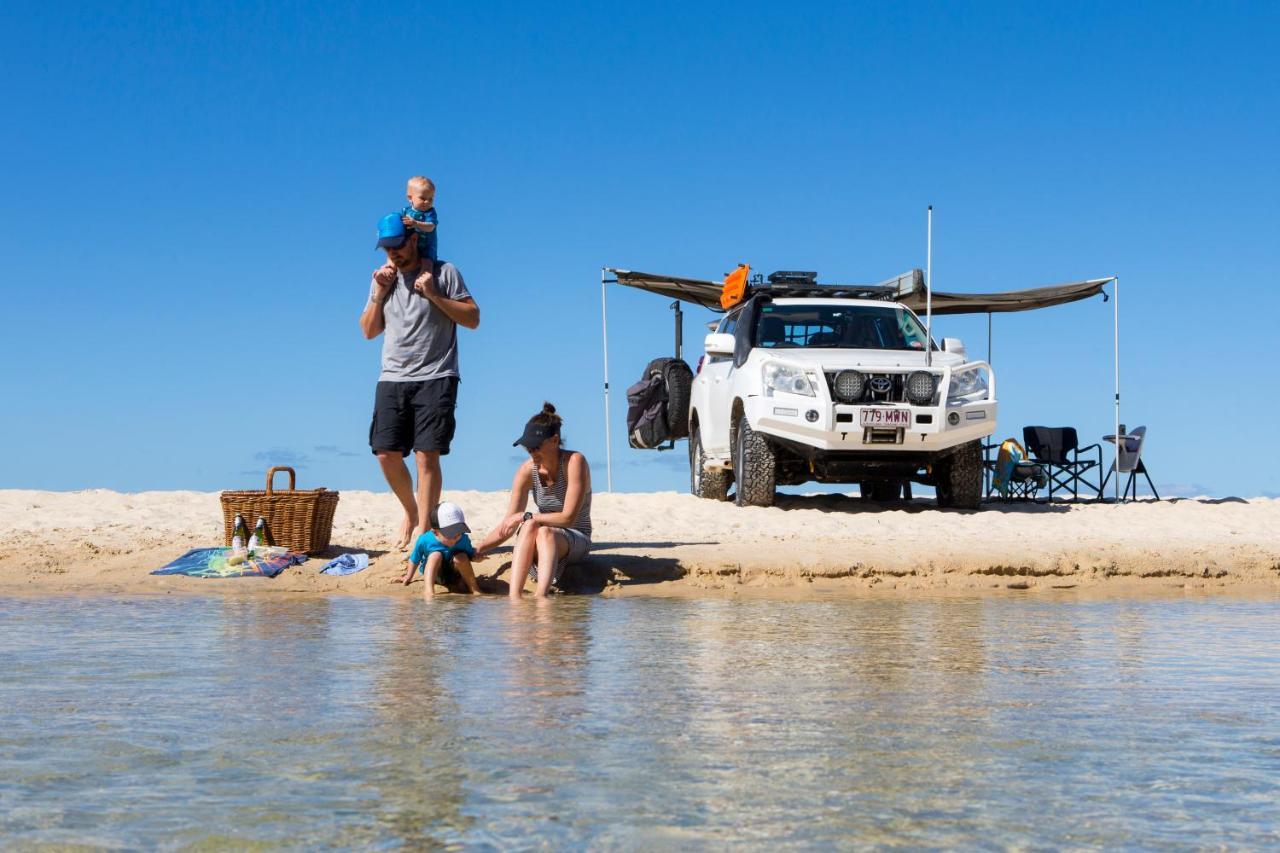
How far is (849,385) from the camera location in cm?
1201

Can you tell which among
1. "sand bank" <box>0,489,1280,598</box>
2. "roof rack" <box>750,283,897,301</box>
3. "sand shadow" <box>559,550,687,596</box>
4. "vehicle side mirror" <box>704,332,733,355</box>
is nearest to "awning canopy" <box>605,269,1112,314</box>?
"roof rack" <box>750,283,897,301</box>

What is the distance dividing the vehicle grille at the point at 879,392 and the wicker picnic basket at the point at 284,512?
15.6 ft

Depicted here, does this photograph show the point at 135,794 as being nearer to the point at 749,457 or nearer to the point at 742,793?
the point at 742,793

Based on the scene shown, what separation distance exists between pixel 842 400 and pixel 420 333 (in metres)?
4.88

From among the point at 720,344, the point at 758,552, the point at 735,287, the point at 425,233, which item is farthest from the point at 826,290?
the point at 425,233

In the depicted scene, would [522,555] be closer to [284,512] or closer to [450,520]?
[450,520]

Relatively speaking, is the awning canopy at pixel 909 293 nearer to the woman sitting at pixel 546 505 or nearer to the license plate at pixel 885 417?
the license plate at pixel 885 417

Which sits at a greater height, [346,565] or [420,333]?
[420,333]

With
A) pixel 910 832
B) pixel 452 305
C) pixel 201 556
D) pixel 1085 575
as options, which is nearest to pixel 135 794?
pixel 910 832

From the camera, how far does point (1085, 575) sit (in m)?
9.25

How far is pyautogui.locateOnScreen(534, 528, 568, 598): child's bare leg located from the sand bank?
52 cm

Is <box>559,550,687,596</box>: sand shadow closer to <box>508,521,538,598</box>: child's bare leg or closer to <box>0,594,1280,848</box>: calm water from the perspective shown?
<box>508,521,538,598</box>: child's bare leg

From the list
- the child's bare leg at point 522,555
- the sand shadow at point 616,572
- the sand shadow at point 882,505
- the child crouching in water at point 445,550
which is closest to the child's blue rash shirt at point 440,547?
the child crouching in water at point 445,550

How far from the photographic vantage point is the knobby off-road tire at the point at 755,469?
1254 centimetres
